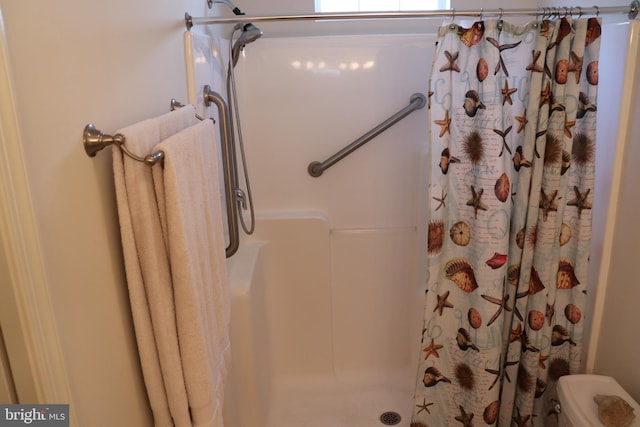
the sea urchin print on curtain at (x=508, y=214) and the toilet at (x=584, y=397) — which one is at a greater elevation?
the sea urchin print on curtain at (x=508, y=214)

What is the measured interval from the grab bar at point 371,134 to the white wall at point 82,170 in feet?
3.86

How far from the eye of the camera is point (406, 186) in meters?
2.19

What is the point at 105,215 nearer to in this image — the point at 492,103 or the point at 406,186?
the point at 492,103

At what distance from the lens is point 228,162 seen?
1.72 metres

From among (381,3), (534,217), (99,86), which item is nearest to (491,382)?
(534,217)

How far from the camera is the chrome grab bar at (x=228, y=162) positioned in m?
1.63

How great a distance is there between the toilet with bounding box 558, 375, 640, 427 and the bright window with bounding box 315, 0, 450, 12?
1793 mm

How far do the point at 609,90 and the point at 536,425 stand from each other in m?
1.32

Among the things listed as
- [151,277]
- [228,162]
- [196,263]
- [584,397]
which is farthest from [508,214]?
[151,277]

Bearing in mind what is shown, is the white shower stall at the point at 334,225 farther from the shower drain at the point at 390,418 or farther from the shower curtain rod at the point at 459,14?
the shower curtain rod at the point at 459,14

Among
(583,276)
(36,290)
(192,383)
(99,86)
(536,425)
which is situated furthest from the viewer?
(536,425)

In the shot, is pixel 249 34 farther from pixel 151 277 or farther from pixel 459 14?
pixel 151 277

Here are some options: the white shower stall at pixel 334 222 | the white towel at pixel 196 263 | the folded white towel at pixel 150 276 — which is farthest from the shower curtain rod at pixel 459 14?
the folded white towel at pixel 150 276

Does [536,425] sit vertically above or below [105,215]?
below
